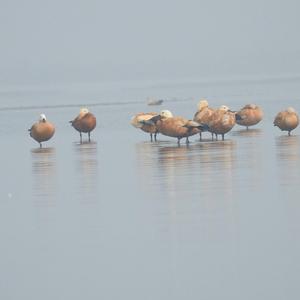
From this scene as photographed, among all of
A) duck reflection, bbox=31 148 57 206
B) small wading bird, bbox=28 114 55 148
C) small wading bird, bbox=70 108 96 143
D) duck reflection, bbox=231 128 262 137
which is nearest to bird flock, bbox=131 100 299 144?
duck reflection, bbox=231 128 262 137

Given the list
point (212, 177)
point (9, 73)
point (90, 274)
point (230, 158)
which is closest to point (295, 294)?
point (90, 274)

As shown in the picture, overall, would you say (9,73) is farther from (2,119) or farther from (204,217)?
(204,217)

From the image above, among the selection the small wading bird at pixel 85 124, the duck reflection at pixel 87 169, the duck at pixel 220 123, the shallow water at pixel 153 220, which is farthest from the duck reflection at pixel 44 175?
the duck at pixel 220 123

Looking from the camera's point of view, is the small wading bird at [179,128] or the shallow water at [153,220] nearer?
the shallow water at [153,220]

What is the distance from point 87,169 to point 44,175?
81 centimetres

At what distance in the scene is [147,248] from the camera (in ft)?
50.1

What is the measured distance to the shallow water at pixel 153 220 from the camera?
45.1 ft

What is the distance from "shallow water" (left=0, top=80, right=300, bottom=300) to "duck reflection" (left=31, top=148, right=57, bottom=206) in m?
0.03

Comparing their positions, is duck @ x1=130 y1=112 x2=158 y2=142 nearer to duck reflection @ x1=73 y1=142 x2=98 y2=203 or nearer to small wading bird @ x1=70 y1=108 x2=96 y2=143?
small wading bird @ x1=70 y1=108 x2=96 y2=143

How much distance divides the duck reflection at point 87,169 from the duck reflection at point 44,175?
385 mm

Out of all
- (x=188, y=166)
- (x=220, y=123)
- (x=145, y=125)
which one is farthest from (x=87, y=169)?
(x=145, y=125)

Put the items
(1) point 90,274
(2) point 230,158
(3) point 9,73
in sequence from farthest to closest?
1. (3) point 9,73
2. (2) point 230,158
3. (1) point 90,274

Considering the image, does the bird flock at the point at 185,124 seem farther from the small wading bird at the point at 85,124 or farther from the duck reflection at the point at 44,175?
the duck reflection at the point at 44,175

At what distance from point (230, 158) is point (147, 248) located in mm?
9093
